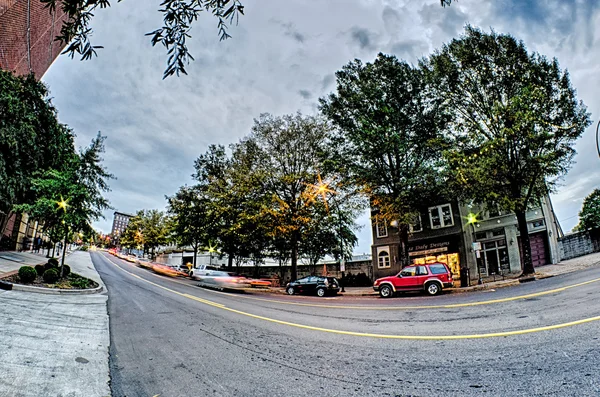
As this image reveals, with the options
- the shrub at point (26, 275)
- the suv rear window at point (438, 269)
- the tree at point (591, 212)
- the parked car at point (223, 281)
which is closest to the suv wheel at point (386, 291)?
the suv rear window at point (438, 269)

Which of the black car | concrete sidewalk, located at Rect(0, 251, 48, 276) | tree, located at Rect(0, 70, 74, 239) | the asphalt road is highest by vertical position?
tree, located at Rect(0, 70, 74, 239)

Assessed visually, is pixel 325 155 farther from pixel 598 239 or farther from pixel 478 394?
pixel 598 239

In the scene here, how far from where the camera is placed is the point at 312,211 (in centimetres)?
2461

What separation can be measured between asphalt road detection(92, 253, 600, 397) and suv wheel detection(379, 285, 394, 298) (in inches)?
313

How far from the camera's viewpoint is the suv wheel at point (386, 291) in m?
16.8

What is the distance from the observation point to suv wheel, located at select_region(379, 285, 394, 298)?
1684cm

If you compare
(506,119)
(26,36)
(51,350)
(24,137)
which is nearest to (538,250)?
(506,119)

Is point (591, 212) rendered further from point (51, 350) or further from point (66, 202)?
point (66, 202)

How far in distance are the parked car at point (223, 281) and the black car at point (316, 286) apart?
4473 mm

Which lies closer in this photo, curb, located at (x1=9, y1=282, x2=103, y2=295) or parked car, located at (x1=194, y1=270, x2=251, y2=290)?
curb, located at (x1=9, y1=282, x2=103, y2=295)

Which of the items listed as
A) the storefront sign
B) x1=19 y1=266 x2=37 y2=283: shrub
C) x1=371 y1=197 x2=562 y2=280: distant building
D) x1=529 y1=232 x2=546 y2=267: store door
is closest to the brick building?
x1=19 y1=266 x2=37 y2=283: shrub

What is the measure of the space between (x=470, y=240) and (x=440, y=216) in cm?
328

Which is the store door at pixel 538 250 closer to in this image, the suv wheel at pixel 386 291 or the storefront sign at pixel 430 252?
the storefront sign at pixel 430 252

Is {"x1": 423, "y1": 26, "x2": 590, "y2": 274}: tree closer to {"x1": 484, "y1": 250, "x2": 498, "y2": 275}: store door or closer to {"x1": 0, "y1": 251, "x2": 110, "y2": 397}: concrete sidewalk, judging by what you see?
{"x1": 484, "y1": 250, "x2": 498, "y2": 275}: store door
